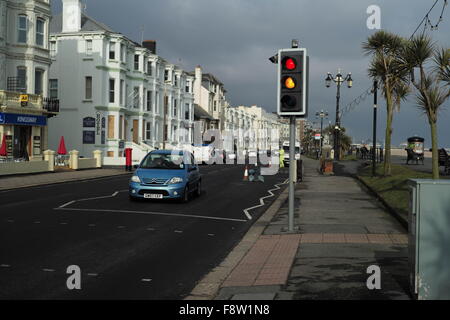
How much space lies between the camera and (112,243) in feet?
30.9

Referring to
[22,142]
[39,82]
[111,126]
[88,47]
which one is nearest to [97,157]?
[22,142]

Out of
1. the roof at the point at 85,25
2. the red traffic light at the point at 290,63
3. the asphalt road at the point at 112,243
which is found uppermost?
the roof at the point at 85,25

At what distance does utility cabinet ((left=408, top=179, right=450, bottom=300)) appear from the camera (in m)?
5.59

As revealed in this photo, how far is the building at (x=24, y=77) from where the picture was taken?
3316 centimetres

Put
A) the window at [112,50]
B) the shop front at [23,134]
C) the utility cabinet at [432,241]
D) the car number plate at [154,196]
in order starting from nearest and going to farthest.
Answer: the utility cabinet at [432,241] → the car number plate at [154,196] → the shop front at [23,134] → the window at [112,50]

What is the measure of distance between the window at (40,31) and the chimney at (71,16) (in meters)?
13.3

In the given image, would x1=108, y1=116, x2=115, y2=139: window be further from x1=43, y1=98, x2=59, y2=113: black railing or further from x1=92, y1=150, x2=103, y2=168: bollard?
x1=92, y1=150, x2=103, y2=168: bollard

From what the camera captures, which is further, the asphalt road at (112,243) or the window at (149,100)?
the window at (149,100)

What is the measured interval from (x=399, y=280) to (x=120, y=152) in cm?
4391

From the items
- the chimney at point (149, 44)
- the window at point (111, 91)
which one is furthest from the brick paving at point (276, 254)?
the chimney at point (149, 44)

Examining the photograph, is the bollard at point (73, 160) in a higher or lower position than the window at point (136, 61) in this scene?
lower

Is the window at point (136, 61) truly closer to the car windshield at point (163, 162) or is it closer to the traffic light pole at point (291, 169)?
the car windshield at point (163, 162)

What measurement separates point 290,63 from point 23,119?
2784cm
